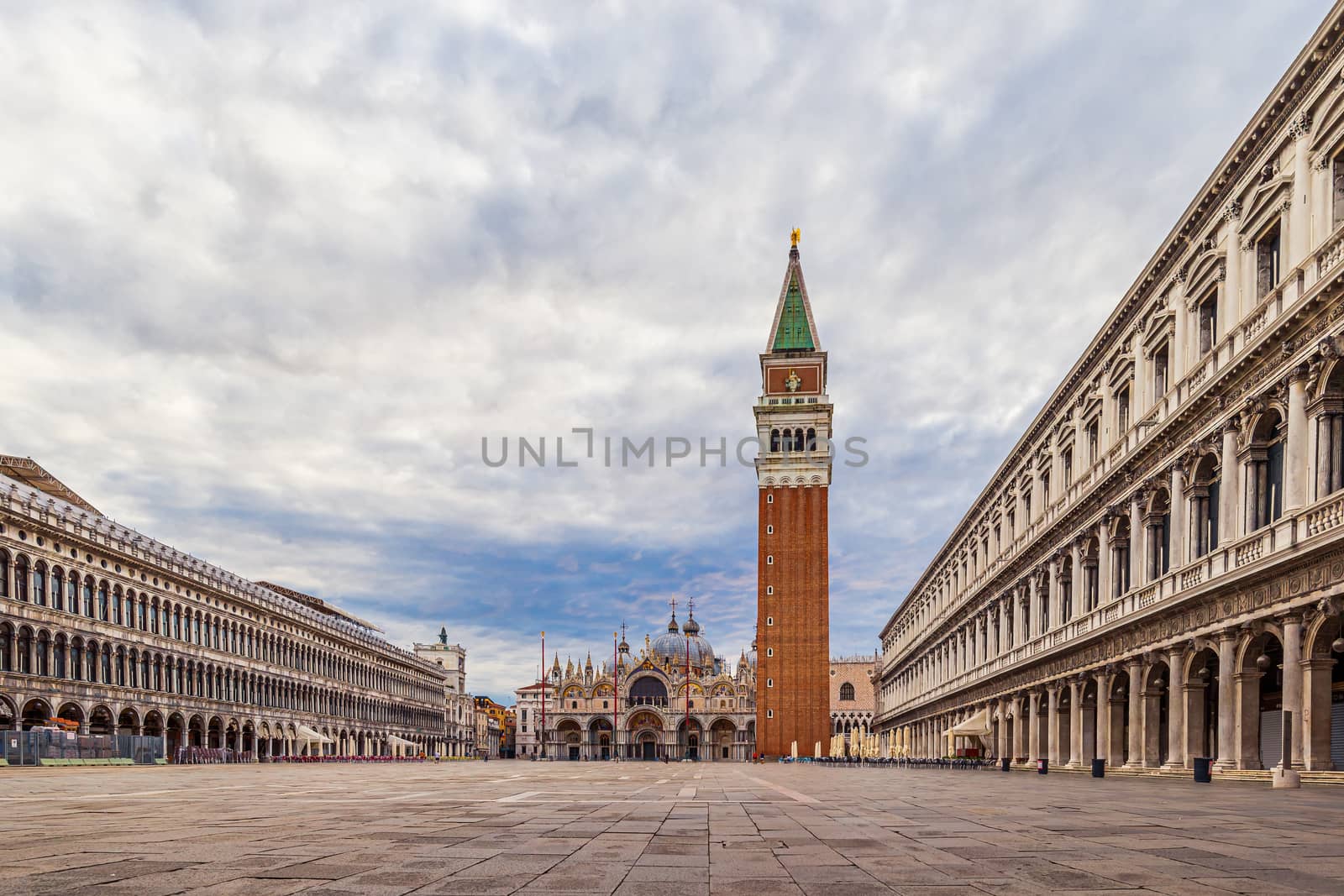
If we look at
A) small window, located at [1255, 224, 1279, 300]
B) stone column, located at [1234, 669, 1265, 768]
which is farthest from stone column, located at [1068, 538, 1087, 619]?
small window, located at [1255, 224, 1279, 300]

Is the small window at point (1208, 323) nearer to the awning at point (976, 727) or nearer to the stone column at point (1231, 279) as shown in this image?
the stone column at point (1231, 279)

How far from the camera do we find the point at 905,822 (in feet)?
39.1

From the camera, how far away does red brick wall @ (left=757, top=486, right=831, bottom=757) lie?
95562 mm

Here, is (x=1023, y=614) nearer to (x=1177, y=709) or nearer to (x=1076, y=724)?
(x=1076, y=724)

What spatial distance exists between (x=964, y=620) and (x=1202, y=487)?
32.8m

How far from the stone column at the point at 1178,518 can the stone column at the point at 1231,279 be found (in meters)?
3.94

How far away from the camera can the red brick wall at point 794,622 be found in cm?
9556

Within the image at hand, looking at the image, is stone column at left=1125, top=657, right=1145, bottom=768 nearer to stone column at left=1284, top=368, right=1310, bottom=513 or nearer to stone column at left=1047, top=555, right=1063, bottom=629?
stone column at left=1047, top=555, right=1063, bottom=629

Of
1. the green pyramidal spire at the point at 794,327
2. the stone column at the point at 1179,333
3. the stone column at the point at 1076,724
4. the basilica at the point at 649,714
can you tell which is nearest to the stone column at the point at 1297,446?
the stone column at the point at 1179,333

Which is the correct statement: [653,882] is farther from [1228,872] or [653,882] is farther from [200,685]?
[200,685]

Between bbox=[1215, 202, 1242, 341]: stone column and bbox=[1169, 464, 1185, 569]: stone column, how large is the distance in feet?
12.9

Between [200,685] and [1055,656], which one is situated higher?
[1055,656]

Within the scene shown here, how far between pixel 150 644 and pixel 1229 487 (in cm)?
5760

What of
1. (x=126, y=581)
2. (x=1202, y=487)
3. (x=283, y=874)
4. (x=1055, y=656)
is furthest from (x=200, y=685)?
(x=283, y=874)
